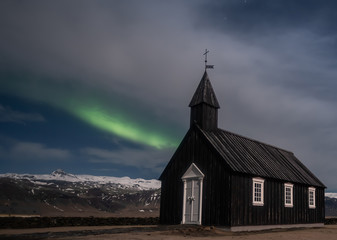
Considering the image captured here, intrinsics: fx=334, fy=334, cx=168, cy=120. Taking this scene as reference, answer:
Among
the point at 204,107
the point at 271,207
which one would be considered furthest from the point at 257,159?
the point at 204,107

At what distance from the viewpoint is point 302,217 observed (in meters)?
28.3

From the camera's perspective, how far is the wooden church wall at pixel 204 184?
72.8 ft

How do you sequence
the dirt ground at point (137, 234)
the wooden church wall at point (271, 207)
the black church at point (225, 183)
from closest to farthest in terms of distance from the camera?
the dirt ground at point (137, 234) → the wooden church wall at point (271, 207) → the black church at point (225, 183)

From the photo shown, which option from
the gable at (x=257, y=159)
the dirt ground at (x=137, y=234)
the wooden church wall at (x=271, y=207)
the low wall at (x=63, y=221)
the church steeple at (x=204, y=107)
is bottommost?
the low wall at (x=63, y=221)

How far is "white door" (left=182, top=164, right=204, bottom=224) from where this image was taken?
928 inches

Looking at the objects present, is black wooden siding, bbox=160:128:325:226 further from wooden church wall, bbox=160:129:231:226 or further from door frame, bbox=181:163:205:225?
door frame, bbox=181:163:205:225

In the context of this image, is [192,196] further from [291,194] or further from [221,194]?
[291,194]

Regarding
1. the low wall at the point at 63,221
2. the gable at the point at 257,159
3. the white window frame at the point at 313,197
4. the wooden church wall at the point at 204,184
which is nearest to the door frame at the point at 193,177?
the wooden church wall at the point at 204,184

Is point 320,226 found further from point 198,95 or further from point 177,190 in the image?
point 198,95

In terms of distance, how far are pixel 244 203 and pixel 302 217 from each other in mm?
8828

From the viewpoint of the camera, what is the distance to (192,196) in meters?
24.2

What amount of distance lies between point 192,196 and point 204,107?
22.6ft

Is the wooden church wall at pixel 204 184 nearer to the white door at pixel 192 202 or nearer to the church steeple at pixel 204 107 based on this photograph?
the white door at pixel 192 202

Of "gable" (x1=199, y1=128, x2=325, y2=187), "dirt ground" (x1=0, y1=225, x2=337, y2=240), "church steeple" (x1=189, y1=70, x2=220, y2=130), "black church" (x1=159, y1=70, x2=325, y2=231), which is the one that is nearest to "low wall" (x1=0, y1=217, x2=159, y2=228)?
"dirt ground" (x1=0, y1=225, x2=337, y2=240)
